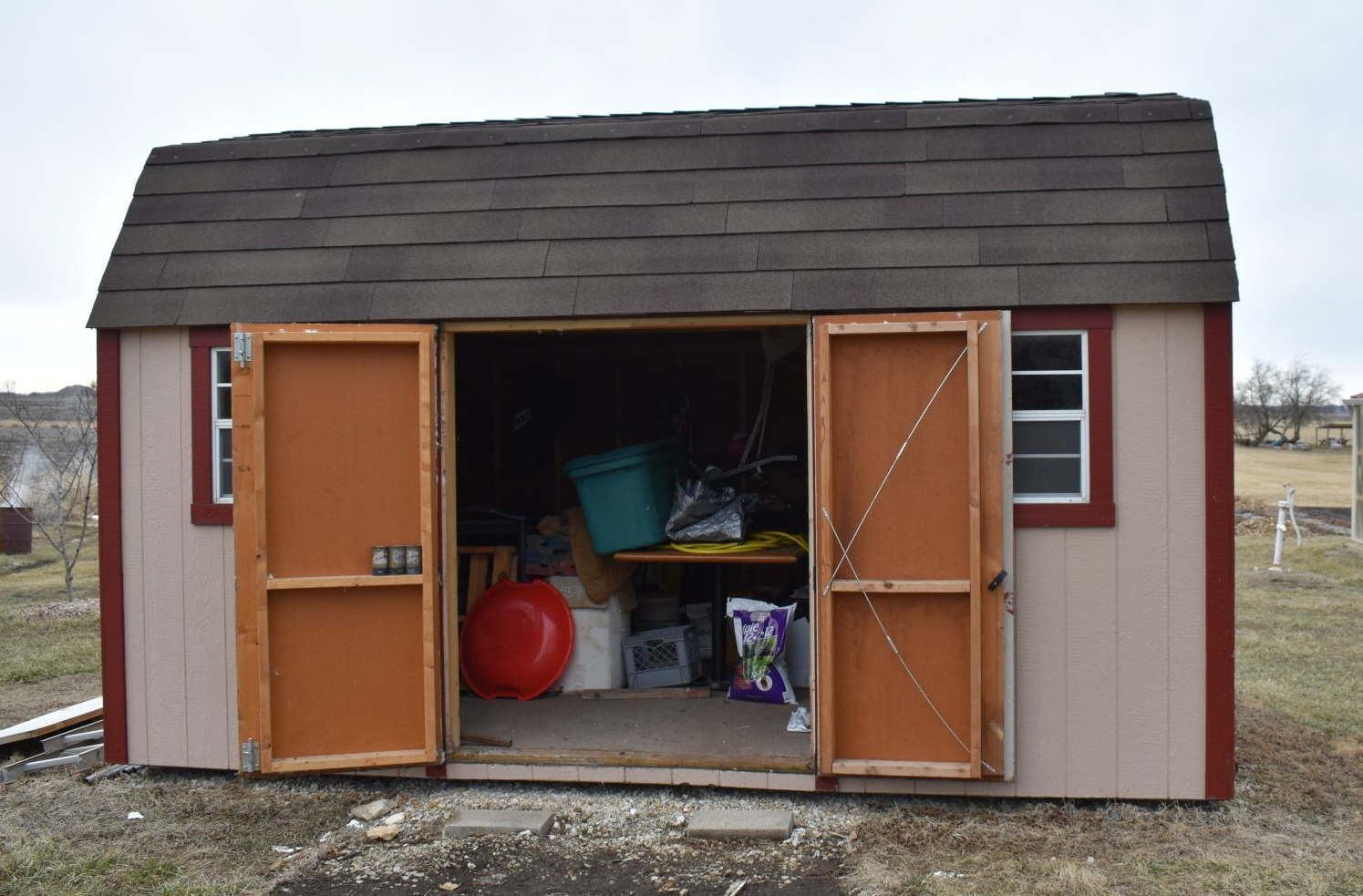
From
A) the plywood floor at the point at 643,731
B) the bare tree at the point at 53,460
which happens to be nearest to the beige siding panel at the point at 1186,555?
the plywood floor at the point at 643,731

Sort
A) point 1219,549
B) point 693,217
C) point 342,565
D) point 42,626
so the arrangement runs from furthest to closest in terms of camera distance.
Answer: point 42,626, point 693,217, point 342,565, point 1219,549

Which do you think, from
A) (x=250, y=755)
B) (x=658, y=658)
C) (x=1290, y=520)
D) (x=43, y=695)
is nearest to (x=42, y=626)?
(x=43, y=695)

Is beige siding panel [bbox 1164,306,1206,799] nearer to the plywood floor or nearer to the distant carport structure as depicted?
the plywood floor

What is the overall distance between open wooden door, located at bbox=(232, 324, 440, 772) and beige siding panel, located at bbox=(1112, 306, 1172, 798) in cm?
302

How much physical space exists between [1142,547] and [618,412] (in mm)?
3896

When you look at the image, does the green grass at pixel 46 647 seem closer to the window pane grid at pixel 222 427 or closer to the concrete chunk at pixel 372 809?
the window pane grid at pixel 222 427

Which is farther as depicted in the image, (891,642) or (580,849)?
(891,642)

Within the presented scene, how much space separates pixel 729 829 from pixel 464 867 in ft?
3.55

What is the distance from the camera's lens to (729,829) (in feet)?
15.8

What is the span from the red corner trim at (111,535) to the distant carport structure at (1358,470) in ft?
51.2

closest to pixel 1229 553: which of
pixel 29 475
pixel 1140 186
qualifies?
pixel 1140 186

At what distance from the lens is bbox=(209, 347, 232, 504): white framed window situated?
556 cm

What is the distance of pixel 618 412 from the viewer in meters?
7.97

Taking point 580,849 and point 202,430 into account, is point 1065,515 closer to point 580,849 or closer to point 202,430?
point 580,849
